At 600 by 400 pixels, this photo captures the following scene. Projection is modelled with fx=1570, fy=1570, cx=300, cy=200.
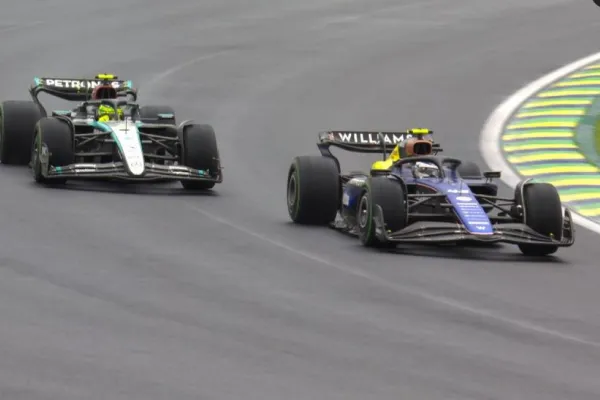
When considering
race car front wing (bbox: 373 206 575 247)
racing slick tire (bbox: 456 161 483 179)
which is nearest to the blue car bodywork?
race car front wing (bbox: 373 206 575 247)

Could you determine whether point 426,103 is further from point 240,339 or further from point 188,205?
point 240,339

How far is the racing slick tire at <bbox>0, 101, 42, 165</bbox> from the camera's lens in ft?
69.6

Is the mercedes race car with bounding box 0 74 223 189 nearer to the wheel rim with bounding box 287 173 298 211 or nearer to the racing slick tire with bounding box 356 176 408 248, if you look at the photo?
the wheel rim with bounding box 287 173 298 211

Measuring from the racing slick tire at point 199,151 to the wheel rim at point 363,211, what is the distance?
164 inches

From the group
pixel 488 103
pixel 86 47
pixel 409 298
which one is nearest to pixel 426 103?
pixel 488 103

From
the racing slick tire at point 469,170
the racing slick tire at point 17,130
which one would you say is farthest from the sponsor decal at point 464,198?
the racing slick tire at point 17,130

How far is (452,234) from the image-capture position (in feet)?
50.2

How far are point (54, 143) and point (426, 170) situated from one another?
5.10m

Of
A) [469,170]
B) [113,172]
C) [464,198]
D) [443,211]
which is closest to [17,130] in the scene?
[113,172]

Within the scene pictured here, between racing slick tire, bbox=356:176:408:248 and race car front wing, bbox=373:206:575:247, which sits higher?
racing slick tire, bbox=356:176:408:248

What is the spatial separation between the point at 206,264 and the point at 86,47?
2103cm

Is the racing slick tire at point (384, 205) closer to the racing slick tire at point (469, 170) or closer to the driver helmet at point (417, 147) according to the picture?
the driver helmet at point (417, 147)

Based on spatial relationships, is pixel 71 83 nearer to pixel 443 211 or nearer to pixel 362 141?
pixel 362 141

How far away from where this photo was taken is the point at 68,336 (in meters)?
10.7
